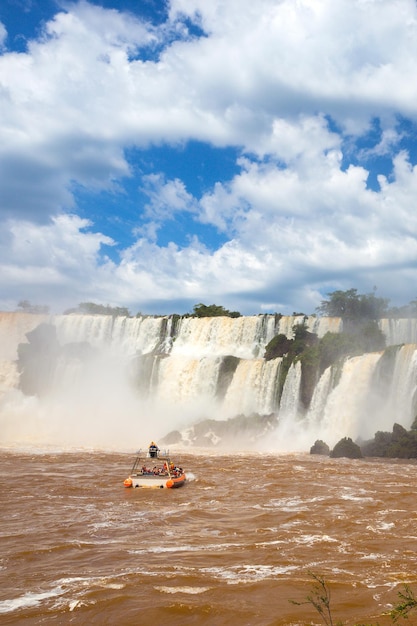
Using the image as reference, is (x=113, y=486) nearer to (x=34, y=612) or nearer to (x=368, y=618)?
(x=34, y=612)

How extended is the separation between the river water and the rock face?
15.4 feet

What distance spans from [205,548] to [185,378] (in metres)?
28.2

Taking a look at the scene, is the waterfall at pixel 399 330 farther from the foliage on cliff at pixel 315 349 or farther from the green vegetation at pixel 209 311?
the green vegetation at pixel 209 311

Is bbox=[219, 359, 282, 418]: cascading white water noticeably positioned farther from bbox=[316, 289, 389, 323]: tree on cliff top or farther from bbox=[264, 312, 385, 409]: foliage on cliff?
bbox=[316, 289, 389, 323]: tree on cliff top

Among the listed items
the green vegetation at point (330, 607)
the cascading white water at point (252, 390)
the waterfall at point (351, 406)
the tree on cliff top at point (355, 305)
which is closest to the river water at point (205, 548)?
the green vegetation at point (330, 607)

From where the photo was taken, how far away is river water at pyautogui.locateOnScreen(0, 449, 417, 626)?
8094 mm

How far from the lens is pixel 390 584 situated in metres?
8.91

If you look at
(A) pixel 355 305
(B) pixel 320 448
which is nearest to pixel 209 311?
(A) pixel 355 305

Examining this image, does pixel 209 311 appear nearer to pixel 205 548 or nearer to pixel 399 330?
pixel 399 330

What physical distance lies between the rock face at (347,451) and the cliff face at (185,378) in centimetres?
339

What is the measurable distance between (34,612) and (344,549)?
19.7 feet

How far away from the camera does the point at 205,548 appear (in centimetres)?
1096

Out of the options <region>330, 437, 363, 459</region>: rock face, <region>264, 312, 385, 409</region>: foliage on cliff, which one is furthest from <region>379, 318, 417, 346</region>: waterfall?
<region>330, 437, 363, 459</region>: rock face

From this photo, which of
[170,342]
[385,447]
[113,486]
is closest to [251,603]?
[113,486]
